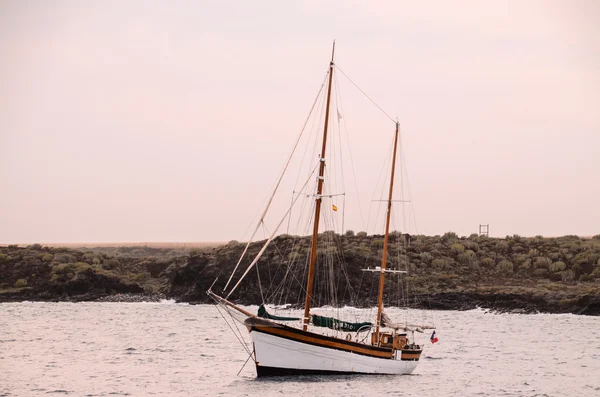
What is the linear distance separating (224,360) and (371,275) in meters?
55.9

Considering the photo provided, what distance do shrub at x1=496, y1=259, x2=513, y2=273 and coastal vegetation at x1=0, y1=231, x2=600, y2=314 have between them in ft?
0.48

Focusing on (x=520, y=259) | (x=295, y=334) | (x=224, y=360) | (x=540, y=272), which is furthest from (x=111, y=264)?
(x=295, y=334)

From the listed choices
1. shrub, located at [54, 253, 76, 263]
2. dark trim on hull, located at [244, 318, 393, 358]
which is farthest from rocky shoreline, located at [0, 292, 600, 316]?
dark trim on hull, located at [244, 318, 393, 358]

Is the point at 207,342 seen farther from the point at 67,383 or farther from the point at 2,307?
the point at 2,307

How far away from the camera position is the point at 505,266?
4919 inches

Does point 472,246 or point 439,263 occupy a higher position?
point 472,246

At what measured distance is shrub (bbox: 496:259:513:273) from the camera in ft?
407

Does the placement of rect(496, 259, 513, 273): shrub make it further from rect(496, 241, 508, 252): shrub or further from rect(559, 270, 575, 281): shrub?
rect(496, 241, 508, 252): shrub

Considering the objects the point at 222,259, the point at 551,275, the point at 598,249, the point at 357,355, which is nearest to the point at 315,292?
the point at 222,259

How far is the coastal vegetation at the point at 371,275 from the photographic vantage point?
105812mm

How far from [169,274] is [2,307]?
33653 mm

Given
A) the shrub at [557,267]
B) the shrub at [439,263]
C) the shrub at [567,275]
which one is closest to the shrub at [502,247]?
the shrub at [557,267]

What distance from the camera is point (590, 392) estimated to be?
1848 inches

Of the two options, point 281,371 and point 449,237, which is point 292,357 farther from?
point 449,237
